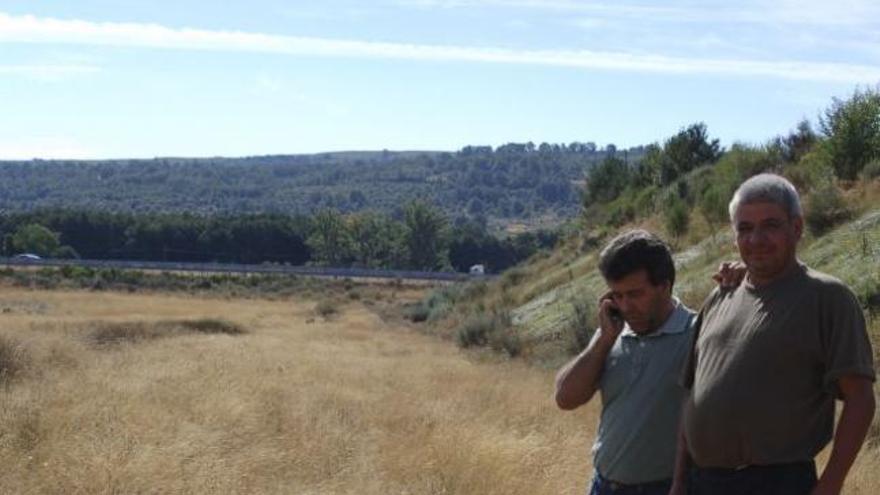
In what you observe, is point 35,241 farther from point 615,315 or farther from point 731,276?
point 731,276

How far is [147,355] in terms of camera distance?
58.3ft

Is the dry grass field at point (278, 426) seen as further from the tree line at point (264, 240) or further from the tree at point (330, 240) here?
the tree at point (330, 240)

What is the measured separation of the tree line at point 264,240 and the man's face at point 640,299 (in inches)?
3886

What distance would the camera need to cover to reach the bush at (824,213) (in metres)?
16.2

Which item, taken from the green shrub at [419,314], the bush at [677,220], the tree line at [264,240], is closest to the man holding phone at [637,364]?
the bush at [677,220]

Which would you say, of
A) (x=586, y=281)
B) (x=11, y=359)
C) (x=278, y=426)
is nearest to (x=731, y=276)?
(x=278, y=426)

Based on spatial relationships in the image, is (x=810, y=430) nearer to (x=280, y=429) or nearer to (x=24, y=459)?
(x=24, y=459)

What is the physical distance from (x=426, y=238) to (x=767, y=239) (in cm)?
10309

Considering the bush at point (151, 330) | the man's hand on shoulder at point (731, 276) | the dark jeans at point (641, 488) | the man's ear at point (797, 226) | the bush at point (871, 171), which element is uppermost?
the bush at point (871, 171)

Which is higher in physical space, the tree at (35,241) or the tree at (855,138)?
the tree at (855,138)

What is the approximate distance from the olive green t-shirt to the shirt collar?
0.84ft

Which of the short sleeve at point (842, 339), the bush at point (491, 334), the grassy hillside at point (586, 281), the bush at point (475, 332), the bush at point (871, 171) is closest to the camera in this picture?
the short sleeve at point (842, 339)

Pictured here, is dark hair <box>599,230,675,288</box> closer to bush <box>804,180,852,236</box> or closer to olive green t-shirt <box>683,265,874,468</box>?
olive green t-shirt <box>683,265,874,468</box>

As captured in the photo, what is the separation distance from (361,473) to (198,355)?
34.6 ft
